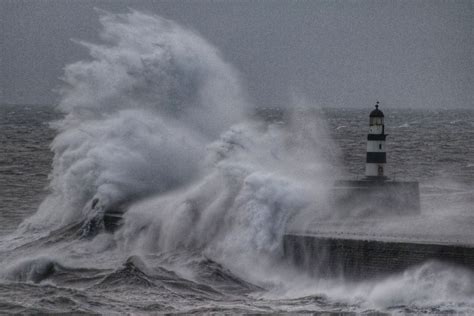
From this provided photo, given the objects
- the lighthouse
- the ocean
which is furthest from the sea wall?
the lighthouse

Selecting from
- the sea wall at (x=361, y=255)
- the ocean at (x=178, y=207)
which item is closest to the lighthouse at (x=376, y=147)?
the ocean at (x=178, y=207)

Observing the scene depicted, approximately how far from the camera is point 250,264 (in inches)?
552

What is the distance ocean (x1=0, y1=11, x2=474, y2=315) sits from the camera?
1224 centimetres

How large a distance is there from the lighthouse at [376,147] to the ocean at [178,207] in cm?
120

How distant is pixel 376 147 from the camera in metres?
17.1

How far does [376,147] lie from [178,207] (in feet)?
14.8

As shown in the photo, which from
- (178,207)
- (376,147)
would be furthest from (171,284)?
(376,147)

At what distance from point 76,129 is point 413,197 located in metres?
8.56

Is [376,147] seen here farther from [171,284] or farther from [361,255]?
[171,284]

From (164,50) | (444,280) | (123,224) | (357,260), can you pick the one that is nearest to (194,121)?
(164,50)

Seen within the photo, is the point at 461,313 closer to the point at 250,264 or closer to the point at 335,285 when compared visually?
the point at 335,285

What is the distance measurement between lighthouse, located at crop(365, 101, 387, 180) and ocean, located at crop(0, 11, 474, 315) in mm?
1198

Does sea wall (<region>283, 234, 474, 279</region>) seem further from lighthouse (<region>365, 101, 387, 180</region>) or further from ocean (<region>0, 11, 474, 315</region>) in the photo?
lighthouse (<region>365, 101, 387, 180</region>)

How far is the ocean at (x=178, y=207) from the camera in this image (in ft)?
40.2
